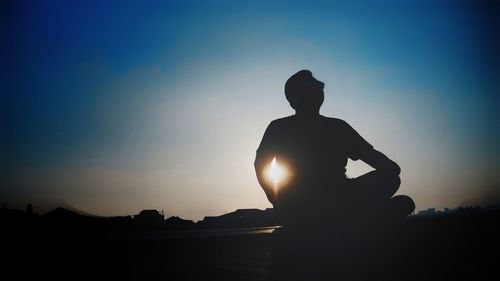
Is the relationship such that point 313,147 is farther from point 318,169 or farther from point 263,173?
point 263,173

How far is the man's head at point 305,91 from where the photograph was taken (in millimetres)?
3672

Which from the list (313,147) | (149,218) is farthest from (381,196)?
(149,218)

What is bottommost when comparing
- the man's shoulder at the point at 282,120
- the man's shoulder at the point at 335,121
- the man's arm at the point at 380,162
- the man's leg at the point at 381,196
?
the man's leg at the point at 381,196

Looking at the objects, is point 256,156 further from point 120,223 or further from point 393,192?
point 120,223

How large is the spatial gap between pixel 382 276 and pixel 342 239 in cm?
44

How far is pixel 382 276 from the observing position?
2363mm

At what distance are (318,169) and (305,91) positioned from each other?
0.85 m

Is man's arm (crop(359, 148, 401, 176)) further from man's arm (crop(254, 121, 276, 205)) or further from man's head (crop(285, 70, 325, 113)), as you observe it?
man's arm (crop(254, 121, 276, 205))

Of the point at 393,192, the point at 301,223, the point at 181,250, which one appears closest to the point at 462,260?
the point at 393,192

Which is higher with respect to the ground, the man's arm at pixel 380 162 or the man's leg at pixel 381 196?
the man's arm at pixel 380 162

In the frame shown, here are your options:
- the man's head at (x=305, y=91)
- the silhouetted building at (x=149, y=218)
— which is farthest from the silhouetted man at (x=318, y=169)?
the silhouetted building at (x=149, y=218)

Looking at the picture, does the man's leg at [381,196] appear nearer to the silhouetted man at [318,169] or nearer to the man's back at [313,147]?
the silhouetted man at [318,169]

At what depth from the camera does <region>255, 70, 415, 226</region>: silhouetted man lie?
128 inches

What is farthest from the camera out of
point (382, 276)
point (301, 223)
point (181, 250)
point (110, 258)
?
point (181, 250)
